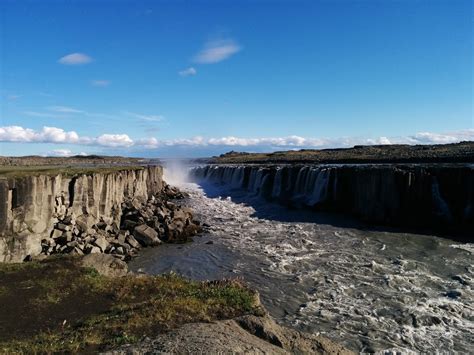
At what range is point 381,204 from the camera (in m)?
32.0

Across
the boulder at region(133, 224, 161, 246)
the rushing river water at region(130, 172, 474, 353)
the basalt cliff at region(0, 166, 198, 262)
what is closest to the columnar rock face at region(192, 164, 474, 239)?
the rushing river water at region(130, 172, 474, 353)

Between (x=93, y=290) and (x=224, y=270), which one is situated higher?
(x=93, y=290)

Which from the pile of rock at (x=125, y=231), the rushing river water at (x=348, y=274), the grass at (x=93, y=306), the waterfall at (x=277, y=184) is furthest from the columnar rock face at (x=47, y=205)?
the waterfall at (x=277, y=184)

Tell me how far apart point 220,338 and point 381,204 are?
27.4 metres

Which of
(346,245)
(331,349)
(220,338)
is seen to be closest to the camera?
(220,338)

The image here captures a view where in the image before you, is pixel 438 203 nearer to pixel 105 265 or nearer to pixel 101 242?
pixel 101 242

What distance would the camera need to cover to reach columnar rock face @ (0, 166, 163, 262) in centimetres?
1539

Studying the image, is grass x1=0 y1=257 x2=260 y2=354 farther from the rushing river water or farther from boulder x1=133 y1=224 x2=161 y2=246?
boulder x1=133 y1=224 x2=161 y2=246

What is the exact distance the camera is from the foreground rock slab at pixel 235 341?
6895mm

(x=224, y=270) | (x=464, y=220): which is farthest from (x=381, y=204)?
(x=224, y=270)

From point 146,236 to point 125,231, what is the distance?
143 cm

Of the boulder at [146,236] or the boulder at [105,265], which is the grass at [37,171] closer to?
the boulder at [146,236]

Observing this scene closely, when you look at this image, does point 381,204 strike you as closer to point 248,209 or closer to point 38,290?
point 248,209

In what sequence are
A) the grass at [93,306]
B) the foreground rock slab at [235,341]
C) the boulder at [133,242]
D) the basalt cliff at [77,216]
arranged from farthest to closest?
the boulder at [133,242]
the basalt cliff at [77,216]
the grass at [93,306]
the foreground rock slab at [235,341]
